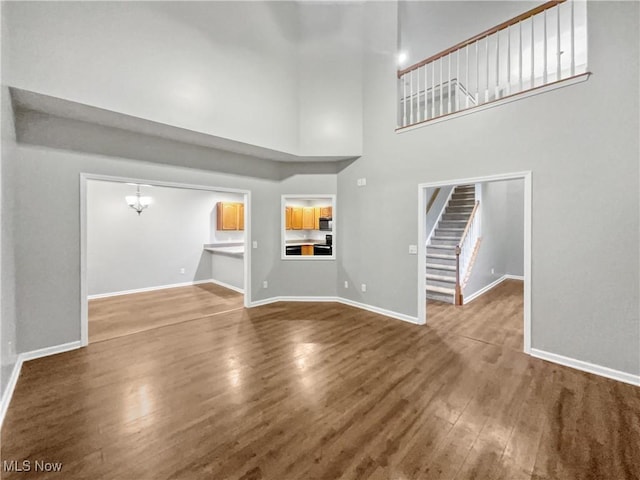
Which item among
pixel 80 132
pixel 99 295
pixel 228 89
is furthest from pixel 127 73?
pixel 99 295

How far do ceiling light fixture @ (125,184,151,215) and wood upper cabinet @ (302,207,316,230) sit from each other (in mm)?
4253

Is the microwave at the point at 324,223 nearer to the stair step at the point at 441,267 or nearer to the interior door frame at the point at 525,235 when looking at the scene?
the stair step at the point at 441,267

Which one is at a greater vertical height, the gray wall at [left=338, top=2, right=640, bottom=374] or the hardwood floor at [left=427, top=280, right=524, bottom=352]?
the gray wall at [left=338, top=2, right=640, bottom=374]

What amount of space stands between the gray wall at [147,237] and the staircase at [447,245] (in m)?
5.01

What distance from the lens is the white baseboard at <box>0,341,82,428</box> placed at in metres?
2.19

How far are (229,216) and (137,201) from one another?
2189 millimetres

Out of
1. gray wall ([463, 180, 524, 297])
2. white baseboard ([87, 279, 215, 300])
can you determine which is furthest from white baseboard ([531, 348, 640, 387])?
white baseboard ([87, 279, 215, 300])

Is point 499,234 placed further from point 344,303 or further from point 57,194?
point 57,194

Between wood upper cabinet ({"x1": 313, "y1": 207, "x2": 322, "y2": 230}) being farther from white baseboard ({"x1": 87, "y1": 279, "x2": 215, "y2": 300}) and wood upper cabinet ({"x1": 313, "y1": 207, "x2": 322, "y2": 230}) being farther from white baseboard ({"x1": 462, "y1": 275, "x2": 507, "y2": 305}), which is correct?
white baseboard ({"x1": 462, "y1": 275, "x2": 507, "y2": 305})

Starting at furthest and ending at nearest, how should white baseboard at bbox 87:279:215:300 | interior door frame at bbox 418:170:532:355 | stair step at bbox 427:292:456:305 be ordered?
1. white baseboard at bbox 87:279:215:300
2. stair step at bbox 427:292:456:305
3. interior door frame at bbox 418:170:532:355

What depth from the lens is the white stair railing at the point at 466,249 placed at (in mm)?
5098

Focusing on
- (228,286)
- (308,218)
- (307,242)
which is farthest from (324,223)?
(228,286)

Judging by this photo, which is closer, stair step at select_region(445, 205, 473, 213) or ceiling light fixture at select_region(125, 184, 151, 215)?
ceiling light fixture at select_region(125, 184, 151, 215)

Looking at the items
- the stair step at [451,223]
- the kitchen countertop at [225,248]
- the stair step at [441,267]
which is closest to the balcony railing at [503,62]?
the stair step at [451,223]
